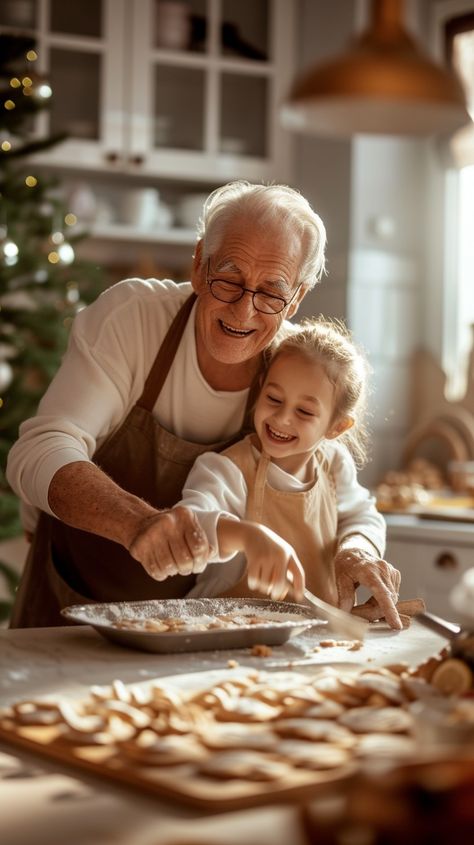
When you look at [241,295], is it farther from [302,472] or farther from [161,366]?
[302,472]

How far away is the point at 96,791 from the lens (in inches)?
36.0

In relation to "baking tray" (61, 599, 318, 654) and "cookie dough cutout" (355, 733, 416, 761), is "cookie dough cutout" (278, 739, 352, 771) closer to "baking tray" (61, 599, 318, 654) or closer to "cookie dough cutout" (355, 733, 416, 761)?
"cookie dough cutout" (355, 733, 416, 761)

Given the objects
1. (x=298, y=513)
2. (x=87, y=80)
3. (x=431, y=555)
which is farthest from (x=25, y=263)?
(x=298, y=513)

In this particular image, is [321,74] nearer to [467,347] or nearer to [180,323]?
[180,323]

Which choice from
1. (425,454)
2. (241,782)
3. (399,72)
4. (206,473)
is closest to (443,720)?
(241,782)

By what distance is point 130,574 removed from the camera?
1.96 metres

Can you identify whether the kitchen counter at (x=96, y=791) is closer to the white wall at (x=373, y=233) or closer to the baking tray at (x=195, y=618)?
the baking tray at (x=195, y=618)

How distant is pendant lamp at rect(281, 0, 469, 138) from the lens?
50.7 inches

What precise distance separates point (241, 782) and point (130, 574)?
108 cm

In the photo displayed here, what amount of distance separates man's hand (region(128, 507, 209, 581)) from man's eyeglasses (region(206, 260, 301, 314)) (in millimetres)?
524

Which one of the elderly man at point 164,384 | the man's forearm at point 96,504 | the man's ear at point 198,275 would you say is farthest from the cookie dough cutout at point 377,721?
the man's ear at point 198,275

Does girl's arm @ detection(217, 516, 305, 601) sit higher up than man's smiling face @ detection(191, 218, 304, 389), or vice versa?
man's smiling face @ detection(191, 218, 304, 389)

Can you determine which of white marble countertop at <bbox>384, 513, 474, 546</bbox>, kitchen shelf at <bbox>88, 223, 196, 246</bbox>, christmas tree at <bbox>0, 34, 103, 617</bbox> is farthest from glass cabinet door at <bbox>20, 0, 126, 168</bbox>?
white marble countertop at <bbox>384, 513, 474, 546</bbox>

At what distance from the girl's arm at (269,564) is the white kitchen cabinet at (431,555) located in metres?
1.72
